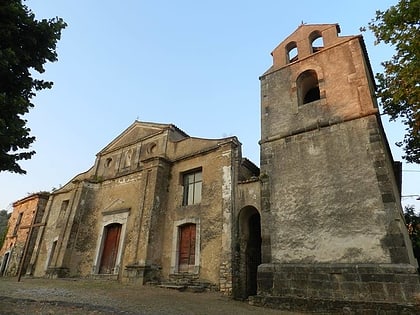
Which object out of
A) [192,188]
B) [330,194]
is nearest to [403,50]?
[330,194]

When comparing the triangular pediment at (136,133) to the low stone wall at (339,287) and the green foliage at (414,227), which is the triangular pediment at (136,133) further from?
the green foliage at (414,227)

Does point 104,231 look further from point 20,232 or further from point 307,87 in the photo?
point 307,87

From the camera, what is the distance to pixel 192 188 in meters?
12.9

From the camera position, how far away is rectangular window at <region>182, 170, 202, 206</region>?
1259cm

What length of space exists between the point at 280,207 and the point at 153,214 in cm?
565

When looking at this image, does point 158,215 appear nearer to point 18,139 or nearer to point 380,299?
point 18,139

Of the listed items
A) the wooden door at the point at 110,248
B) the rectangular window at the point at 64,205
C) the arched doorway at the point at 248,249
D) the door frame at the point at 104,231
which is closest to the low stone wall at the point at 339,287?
the arched doorway at the point at 248,249

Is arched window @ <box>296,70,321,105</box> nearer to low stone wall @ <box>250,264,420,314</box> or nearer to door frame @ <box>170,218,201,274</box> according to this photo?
low stone wall @ <box>250,264,420,314</box>

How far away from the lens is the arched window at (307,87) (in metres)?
11.4

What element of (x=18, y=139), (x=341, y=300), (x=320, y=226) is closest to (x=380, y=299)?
(x=341, y=300)

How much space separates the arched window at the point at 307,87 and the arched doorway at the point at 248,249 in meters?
4.89

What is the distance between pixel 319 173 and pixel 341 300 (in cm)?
366

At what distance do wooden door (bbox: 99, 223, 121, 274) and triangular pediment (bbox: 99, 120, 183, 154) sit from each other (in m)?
4.95

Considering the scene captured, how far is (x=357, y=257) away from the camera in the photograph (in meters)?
7.59
